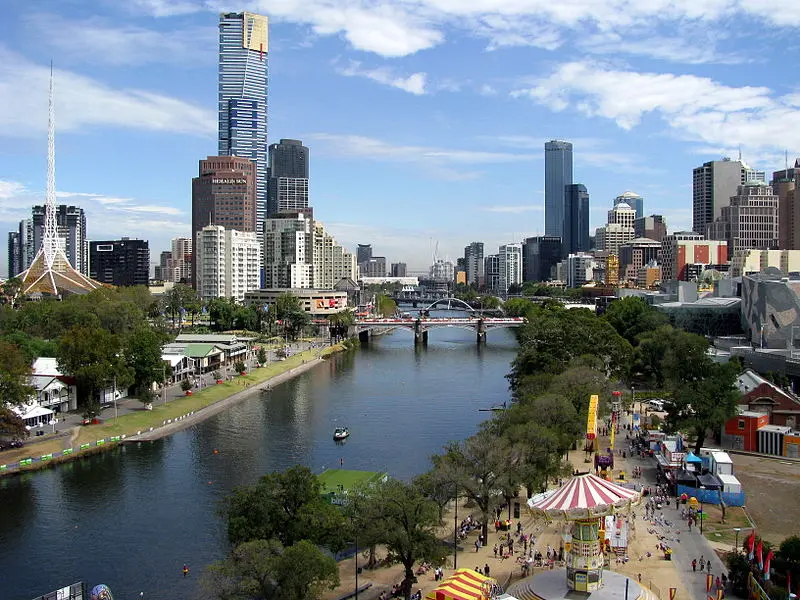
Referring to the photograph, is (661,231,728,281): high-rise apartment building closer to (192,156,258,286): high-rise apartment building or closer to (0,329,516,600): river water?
(192,156,258,286): high-rise apartment building

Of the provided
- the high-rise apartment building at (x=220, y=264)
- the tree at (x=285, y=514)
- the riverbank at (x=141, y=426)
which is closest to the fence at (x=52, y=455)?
the riverbank at (x=141, y=426)

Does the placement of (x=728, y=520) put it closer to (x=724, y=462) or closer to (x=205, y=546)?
(x=724, y=462)

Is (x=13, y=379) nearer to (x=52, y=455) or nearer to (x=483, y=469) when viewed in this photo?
(x=52, y=455)

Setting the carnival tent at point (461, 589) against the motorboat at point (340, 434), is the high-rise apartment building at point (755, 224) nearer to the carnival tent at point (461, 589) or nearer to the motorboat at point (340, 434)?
the motorboat at point (340, 434)

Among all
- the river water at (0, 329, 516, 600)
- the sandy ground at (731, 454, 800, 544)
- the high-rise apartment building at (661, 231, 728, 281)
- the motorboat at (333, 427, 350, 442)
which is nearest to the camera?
the river water at (0, 329, 516, 600)

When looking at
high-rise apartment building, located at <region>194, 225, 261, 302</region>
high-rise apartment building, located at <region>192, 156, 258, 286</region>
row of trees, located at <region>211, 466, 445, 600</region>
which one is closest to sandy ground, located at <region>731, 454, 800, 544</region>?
row of trees, located at <region>211, 466, 445, 600</region>

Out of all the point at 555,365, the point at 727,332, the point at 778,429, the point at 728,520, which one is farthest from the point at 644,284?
the point at 728,520
